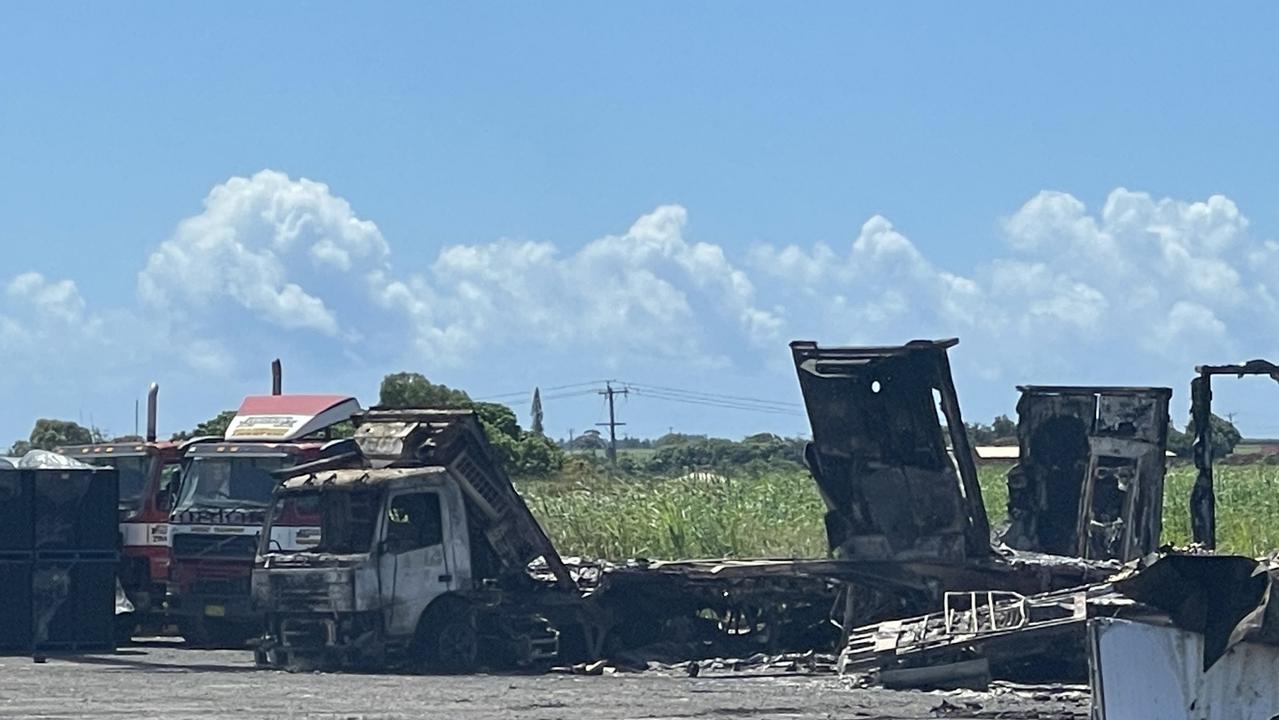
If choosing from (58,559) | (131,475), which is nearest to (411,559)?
(58,559)

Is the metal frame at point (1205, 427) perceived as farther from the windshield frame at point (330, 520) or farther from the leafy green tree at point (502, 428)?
the leafy green tree at point (502, 428)

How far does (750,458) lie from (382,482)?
5883 cm

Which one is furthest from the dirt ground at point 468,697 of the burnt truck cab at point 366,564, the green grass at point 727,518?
the green grass at point 727,518

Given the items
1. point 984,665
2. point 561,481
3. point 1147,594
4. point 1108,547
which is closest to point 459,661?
point 984,665

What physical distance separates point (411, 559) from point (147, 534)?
5467 millimetres

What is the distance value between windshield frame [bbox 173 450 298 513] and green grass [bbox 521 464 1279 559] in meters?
6.11

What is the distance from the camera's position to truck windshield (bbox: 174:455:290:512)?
2504 cm

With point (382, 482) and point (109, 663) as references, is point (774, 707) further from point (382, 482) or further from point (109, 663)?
point (109, 663)

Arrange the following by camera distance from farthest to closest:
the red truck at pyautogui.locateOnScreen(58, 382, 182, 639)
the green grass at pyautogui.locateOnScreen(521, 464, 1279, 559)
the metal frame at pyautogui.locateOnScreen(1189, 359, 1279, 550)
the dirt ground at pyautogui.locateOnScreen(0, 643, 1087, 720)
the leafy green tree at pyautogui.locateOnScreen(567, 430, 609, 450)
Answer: the leafy green tree at pyautogui.locateOnScreen(567, 430, 609, 450), the green grass at pyautogui.locateOnScreen(521, 464, 1279, 559), the red truck at pyautogui.locateOnScreen(58, 382, 182, 639), the metal frame at pyautogui.locateOnScreen(1189, 359, 1279, 550), the dirt ground at pyautogui.locateOnScreen(0, 643, 1087, 720)

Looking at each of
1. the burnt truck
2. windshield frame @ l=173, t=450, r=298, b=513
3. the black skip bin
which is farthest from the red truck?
the burnt truck

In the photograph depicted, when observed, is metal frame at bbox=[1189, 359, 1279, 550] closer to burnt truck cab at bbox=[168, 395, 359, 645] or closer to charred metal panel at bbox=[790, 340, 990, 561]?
charred metal panel at bbox=[790, 340, 990, 561]

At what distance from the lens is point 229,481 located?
25234 mm

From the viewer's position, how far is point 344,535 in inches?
875

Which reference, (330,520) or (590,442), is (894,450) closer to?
(330,520)
